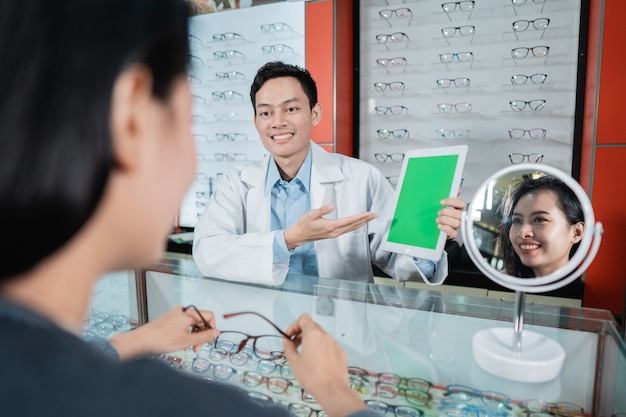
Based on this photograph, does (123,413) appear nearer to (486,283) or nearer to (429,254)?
(429,254)

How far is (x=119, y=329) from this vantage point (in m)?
1.24

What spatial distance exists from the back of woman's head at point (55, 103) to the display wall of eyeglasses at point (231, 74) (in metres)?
2.72

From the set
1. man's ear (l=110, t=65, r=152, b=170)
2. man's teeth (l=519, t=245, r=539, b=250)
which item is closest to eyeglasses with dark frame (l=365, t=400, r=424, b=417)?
man's teeth (l=519, t=245, r=539, b=250)

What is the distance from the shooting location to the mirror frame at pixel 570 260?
2.84ft

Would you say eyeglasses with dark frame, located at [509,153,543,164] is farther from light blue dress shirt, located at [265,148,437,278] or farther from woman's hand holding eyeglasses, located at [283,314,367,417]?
woman's hand holding eyeglasses, located at [283,314,367,417]

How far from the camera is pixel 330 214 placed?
195 centimetres

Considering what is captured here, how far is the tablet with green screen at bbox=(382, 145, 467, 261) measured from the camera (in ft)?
4.20

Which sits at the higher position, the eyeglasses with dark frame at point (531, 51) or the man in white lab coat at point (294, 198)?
the eyeglasses with dark frame at point (531, 51)

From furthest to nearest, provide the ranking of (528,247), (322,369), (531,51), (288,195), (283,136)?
(531,51) < (288,195) < (283,136) < (528,247) < (322,369)

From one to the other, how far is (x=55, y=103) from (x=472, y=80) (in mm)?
2793

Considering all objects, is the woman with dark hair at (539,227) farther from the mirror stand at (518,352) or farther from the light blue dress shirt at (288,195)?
the light blue dress shirt at (288,195)

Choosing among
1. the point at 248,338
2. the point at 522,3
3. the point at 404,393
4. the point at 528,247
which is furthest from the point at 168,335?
the point at 522,3

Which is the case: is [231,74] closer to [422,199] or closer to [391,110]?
[391,110]

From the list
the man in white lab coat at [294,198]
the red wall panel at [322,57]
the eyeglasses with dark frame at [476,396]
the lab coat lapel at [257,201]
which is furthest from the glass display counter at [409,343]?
the red wall panel at [322,57]
